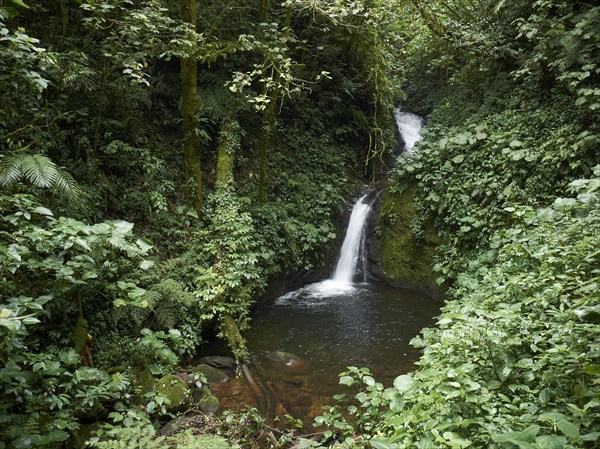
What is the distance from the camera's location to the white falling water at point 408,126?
1492 centimetres

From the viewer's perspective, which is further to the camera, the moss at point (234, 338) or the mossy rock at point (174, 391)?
the moss at point (234, 338)

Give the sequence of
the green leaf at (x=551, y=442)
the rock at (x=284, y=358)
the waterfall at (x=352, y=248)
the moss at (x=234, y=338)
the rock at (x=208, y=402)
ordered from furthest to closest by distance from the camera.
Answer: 1. the waterfall at (x=352, y=248)
2. the rock at (x=284, y=358)
3. the moss at (x=234, y=338)
4. the rock at (x=208, y=402)
5. the green leaf at (x=551, y=442)

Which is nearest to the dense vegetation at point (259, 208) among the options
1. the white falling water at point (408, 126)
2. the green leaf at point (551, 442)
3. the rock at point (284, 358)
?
the green leaf at point (551, 442)

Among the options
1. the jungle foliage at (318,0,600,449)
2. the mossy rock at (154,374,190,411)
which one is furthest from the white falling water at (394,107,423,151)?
the mossy rock at (154,374,190,411)

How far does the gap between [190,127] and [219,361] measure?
167 inches

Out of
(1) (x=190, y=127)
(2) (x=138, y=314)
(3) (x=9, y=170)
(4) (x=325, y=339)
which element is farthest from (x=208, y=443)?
(1) (x=190, y=127)

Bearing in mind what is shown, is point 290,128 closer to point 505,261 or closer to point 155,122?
point 155,122

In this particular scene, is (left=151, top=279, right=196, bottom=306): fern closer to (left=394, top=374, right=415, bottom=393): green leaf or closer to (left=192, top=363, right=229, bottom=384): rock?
(left=192, top=363, right=229, bottom=384): rock

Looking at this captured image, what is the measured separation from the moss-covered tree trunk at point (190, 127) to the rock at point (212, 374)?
294cm

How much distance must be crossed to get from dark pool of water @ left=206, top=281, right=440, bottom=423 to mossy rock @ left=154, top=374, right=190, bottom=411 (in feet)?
2.51

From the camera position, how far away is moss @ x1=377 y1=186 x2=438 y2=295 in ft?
27.3

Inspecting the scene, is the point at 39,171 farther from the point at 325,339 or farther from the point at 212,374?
the point at 325,339

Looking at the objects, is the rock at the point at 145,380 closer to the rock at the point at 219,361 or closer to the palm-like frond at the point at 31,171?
the rock at the point at 219,361

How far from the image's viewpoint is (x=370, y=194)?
437 inches
